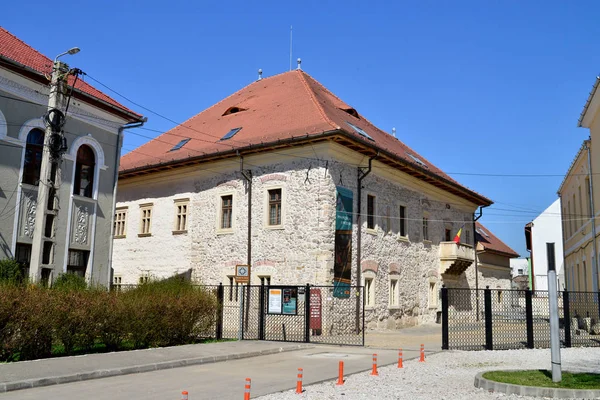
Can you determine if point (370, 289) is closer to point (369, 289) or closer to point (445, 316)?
point (369, 289)

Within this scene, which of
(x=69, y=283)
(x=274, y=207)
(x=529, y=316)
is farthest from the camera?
(x=274, y=207)

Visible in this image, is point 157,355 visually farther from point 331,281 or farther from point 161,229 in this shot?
point 161,229

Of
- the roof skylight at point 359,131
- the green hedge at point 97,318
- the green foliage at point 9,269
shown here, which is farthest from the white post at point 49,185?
the roof skylight at point 359,131

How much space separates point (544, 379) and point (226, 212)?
17607 millimetres

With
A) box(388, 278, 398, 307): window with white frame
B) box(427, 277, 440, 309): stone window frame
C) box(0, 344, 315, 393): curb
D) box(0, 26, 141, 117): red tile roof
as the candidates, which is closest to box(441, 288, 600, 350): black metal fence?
box(0, 344, 315, 393): curb

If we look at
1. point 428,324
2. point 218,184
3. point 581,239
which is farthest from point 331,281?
point 581,239

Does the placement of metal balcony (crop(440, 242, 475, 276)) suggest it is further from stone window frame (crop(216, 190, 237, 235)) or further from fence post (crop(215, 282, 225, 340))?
fence post (crop(215, 282, 225, 340))

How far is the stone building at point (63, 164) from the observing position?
17234 millimetres

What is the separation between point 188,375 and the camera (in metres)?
11.8

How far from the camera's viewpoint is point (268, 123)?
26109 mm

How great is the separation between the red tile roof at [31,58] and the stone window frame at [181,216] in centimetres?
695

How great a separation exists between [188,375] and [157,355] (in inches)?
103

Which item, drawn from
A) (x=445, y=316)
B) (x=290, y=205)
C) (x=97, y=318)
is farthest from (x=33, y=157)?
(x=445, y=316)

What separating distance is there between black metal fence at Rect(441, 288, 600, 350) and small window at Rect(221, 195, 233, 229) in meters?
10.8
